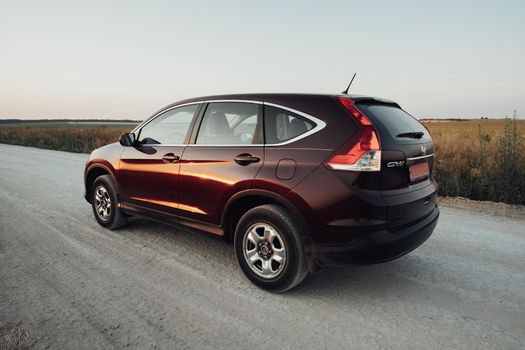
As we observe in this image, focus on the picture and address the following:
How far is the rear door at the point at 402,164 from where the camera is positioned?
275cm

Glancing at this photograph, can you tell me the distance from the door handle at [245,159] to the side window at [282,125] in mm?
184

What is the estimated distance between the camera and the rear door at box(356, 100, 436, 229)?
2754mm

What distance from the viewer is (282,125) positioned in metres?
3.10

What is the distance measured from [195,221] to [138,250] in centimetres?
91

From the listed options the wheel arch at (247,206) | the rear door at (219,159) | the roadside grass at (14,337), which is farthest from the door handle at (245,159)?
the roadside grass at (14,337)

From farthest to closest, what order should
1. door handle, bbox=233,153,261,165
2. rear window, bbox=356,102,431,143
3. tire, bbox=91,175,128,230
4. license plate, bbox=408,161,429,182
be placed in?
tire, bbox=91,175,128,230
door handle, bbox=233,153,261,165
license plate, bbox=408,161,429,182
rear window, bbox=356,102,431,143

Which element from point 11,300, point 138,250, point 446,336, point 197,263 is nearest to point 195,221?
point 197,263

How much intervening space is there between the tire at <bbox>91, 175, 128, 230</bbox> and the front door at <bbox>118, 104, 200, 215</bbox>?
230 mm

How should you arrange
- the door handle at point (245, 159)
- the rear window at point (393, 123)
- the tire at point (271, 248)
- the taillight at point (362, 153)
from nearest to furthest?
the taillight at point (362, 153)
the rear window at point (393, 123)
the tire at point (271, 248)
the door handle at point (245, 159)

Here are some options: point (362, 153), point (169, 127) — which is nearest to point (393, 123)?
point (362, 153)

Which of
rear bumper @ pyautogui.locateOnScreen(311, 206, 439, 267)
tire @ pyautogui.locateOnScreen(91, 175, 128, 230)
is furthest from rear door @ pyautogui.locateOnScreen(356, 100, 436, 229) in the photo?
tire @ pyautogui.locateOnScreen(91, 175, 128, 230)

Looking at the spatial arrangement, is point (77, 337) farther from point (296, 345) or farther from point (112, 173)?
point (112, 173)

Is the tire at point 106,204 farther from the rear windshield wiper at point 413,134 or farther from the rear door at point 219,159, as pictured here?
the rear windshield wiper at point 413,134

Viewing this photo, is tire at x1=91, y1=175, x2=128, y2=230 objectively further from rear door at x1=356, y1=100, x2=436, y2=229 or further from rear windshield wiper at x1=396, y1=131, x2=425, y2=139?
rear windshield wiper at x1=396, y1=131, x2=425, y2=139
